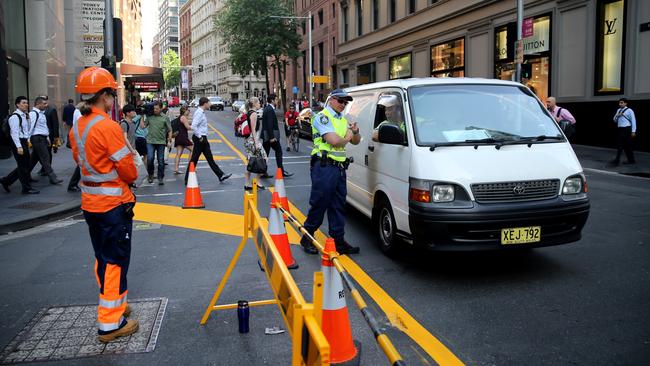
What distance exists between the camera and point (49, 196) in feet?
37.2

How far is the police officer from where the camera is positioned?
651 cm

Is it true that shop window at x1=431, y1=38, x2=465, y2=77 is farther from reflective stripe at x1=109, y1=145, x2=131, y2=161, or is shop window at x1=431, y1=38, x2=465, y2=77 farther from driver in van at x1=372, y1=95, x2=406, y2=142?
reflective stripe at x1=109, y1=145, x2=131, y2=161

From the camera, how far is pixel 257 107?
42.4ft

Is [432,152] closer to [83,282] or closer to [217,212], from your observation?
[83,282]

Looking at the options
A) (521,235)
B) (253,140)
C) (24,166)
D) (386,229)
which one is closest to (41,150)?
(24,166)

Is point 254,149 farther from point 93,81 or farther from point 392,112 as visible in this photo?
point 93,81

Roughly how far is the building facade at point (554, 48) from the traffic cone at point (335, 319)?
1816cm

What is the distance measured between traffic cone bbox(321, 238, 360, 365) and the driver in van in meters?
3.60

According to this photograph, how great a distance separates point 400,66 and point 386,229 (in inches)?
1212

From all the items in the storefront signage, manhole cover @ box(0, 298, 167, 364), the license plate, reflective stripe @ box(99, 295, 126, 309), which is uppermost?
the storefront signage

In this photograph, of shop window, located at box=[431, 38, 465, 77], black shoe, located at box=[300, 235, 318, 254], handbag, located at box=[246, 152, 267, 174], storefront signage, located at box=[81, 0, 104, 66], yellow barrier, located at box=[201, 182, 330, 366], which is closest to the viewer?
yellow barrier, located at box=[201, 182, 330, 366]

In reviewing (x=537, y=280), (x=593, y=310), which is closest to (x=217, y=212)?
(x=537, y=280)

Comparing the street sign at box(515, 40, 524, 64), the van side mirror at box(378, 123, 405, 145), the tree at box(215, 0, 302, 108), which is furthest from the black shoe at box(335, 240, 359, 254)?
the tree at box(215, 0, 302, 108)

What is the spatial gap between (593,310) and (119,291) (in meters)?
3.88
